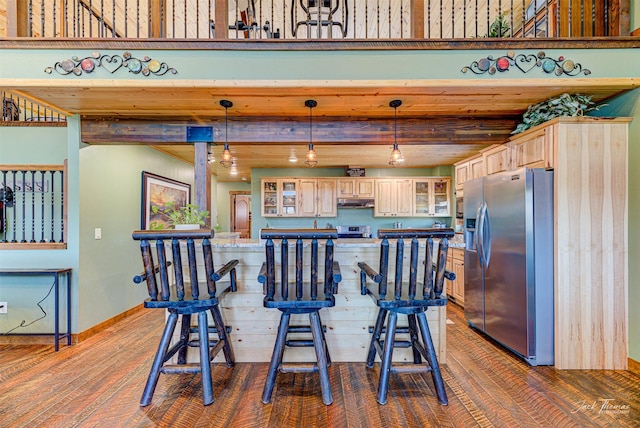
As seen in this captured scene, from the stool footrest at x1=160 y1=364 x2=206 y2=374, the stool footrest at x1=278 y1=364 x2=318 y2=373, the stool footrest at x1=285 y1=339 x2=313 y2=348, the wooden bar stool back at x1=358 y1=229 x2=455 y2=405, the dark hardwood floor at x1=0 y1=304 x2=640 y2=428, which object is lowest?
the dark hardwood floor at x1=0 y1=304 x2=640 y2=428

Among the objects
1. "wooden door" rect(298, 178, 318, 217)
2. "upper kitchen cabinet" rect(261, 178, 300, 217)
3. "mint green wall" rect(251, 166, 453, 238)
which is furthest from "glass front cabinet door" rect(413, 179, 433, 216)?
"upper kitchen cabinet" rect(261, 178, 300, 217)

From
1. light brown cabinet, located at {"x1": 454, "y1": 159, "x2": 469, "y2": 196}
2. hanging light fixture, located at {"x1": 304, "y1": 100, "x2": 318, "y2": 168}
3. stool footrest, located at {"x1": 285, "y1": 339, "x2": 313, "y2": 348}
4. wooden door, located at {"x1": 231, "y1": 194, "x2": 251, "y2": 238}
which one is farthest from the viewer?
wooden door, located at {"x1": 231, "y1": 194, "x2": 251, "y2": 238}

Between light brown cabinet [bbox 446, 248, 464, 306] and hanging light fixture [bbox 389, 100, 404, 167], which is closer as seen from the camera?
hanging light fixture [bbox 389, 100, 404, 167]

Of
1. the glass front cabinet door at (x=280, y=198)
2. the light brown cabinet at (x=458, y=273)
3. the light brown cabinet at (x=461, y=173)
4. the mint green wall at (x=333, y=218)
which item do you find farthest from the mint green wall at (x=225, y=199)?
the light brown cabinet at (x=458, y=273)

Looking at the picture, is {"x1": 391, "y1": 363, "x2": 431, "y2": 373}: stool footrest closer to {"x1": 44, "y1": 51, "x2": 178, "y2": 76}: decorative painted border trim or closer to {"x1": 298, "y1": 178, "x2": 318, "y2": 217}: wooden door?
{"x1": 44, "y1": 51, "x2": 178, "y2": 76}: decorative painted border trim

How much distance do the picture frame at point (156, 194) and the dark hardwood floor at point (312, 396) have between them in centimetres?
188

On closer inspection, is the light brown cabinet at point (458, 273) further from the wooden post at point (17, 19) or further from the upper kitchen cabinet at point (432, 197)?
the wooden post at point (17, 19)

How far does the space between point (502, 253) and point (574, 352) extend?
926 mm

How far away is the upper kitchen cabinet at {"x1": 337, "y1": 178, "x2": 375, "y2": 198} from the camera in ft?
18.7

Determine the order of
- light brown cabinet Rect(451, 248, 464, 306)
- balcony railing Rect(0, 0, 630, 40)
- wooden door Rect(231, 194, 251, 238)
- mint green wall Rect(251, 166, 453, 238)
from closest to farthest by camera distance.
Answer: balcony railing Rect(0, 0, 630, 40)
light brown cabinet Rect(451, 248, 464, 306)
mint green wall Rect(251, 166, 453, 238)
wooden door Rect(231, 194, 251, 238)

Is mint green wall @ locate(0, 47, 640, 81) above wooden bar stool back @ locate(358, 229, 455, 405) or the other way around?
above

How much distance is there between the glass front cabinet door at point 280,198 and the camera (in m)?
5.75

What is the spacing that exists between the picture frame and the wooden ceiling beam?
1.16m

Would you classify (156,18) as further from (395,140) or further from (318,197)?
(318,197)
